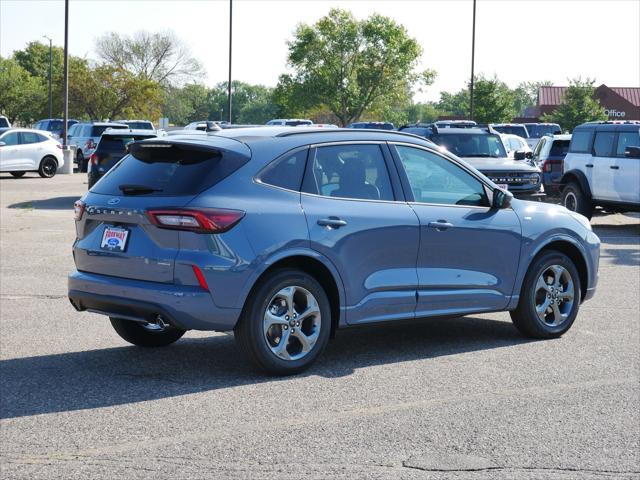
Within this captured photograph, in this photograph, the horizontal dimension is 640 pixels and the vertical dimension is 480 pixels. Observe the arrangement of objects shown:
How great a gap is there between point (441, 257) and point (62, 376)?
2.86 metres

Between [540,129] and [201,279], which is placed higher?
[540,129]

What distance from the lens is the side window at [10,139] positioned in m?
34.8

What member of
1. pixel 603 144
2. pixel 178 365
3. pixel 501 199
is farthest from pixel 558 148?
pixel 178 365

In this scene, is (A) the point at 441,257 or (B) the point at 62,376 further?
(A) the point at 441,257

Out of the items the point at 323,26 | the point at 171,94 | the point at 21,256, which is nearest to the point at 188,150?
the point at 21,256

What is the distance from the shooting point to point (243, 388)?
7113 mm

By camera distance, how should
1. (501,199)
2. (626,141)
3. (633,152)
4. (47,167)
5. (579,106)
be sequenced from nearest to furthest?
(501,199), (633,152), (626,141), (47,167), (579,106)

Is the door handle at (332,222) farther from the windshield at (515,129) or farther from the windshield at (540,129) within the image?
the windshield at (540,129)

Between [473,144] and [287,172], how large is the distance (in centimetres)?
1542

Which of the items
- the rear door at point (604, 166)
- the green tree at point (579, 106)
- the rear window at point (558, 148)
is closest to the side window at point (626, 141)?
the rear door at point (604, 166)

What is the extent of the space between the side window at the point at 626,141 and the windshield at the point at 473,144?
3.13 m

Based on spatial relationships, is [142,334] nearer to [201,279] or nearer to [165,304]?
[165,304]

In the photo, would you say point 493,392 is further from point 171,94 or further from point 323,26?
point 171,94

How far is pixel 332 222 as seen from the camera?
24.9 ft
